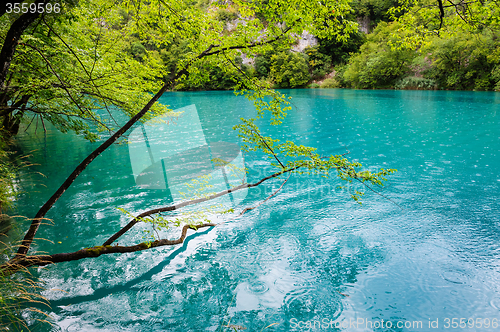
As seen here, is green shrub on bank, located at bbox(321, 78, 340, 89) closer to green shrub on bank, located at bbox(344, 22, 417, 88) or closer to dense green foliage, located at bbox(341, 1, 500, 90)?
dense green foliage, located at bbox(341, 1, 500, 90)

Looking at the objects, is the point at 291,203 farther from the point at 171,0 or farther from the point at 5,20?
the point at 5,20

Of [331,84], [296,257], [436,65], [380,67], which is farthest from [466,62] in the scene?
[296,257]

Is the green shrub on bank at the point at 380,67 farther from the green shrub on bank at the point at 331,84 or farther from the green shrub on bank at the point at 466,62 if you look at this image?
the green shrub on bank at the point at 466,62

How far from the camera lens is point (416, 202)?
870 centimetres

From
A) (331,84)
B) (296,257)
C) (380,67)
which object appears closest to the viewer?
(296,257)

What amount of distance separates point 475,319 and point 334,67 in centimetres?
7309

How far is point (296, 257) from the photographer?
6.34 meters

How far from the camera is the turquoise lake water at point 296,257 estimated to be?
15.6 feet

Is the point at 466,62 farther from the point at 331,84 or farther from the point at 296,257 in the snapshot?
the point at 296,257

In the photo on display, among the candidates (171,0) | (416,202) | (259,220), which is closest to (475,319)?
(416,202)

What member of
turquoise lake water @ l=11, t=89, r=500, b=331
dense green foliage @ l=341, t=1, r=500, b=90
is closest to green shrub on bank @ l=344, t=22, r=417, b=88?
dense green foliage @ l=341, t=1, r=500, b=90

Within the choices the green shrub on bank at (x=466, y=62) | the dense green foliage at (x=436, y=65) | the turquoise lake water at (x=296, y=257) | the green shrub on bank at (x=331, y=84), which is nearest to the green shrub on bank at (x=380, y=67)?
the dense green foliage at (x=436, y=65)

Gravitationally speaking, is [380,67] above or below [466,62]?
above

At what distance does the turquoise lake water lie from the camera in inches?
187
